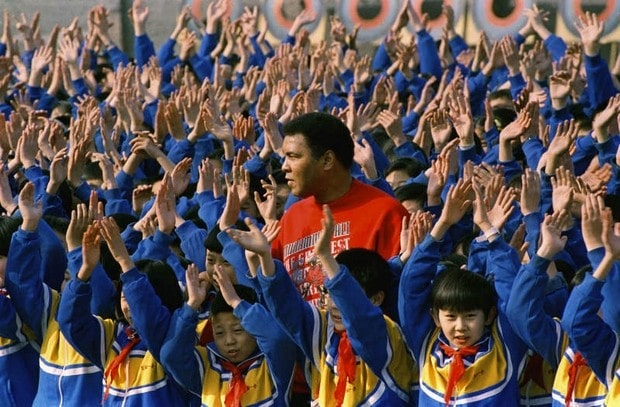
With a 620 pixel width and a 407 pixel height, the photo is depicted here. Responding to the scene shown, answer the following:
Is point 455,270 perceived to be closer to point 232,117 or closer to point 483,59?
point 232,117

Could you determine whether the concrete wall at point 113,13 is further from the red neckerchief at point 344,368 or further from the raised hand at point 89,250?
the red neckerchief at point 344,368

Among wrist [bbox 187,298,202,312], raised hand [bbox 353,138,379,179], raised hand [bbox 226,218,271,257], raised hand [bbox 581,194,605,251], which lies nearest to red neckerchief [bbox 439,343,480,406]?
raised hand [bbox 581,194,605,251]

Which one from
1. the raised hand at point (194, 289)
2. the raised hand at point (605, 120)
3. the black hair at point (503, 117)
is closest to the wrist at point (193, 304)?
the raised hand at point (194, 289)

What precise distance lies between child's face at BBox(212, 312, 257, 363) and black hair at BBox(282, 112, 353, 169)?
596mm

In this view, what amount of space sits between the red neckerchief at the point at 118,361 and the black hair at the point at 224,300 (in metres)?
0.31

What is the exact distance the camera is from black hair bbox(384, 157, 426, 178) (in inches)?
243

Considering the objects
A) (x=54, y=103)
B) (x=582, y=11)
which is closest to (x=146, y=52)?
(x=54, y=103)

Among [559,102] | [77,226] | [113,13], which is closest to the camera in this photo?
[77,226]

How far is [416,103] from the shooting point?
27.0ft

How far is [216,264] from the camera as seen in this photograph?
4.97 meters

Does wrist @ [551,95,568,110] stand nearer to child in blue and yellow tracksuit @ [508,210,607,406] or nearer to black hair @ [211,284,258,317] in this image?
black hair @ [211,284,258,317]

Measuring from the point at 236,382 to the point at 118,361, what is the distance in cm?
43

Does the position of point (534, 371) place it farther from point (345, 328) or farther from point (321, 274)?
point (321, 274)

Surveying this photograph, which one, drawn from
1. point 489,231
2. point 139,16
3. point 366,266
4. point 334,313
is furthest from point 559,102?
point 139,16
